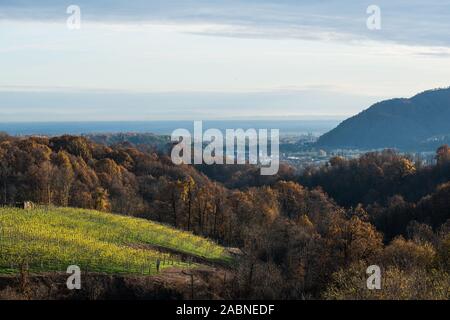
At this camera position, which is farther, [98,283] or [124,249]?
[124,249]

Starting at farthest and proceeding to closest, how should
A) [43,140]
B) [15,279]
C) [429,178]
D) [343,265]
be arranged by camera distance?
[43,140]
[429,178]
[343,265]
[15,279]

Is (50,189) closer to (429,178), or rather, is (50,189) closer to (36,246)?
(36,246)
